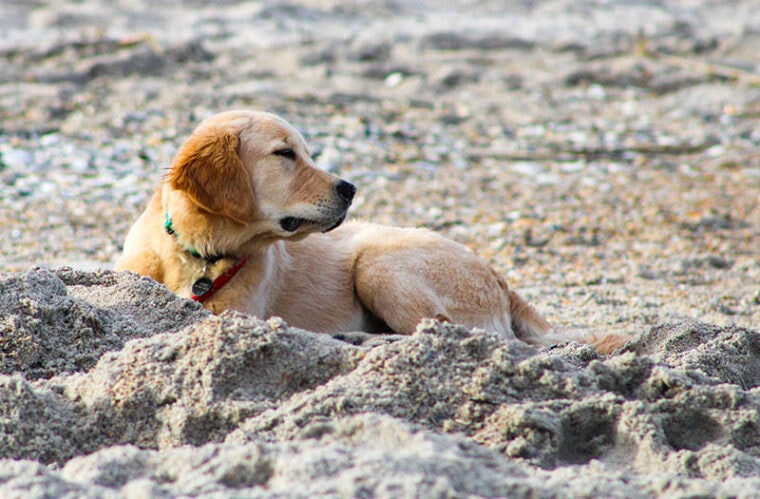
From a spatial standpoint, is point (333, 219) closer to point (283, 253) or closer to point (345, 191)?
point (345, 191)

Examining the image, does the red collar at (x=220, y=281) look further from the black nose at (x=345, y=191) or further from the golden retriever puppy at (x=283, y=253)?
the black nose at (x=345, y=191)

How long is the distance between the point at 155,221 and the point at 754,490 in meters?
3.29

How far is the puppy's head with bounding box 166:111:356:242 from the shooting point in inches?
185

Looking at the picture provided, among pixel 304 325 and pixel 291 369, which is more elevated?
pixel 291 369

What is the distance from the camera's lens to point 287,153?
196 inches

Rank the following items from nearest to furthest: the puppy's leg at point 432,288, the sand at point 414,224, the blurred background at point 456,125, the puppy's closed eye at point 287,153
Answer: the sand at point 414,224 < the puppy's closed eye at point 287,153 < the puppy's leg at point 432,288 < the blurred background at point 456,125

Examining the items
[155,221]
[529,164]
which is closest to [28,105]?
[529,164]

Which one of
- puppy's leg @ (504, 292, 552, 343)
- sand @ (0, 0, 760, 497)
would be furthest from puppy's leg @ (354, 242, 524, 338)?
sand @ (0, 0, 760, 497)

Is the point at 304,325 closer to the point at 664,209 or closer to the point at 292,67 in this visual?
the point at 664,209

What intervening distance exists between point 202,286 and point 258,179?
59 cm

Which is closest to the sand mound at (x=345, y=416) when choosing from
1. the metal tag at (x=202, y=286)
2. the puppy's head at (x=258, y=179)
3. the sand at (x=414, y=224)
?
the sand at (x=414, y=224)

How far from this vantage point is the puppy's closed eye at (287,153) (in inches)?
195

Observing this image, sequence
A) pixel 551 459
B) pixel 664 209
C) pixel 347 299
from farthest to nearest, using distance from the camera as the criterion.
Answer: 1. pixel 664 209
2. pixel 347 299
3. pixel 551 459

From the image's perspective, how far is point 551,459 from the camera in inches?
117
